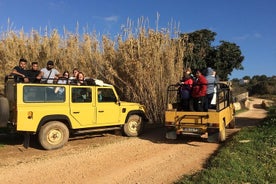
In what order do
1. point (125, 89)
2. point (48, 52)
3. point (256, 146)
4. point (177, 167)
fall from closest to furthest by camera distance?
point (177, 167), point (256, 146), point (125, 89), point (48, 52)

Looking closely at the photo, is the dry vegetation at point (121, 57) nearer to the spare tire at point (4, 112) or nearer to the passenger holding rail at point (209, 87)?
the passenger holding rail at point (209, 87)

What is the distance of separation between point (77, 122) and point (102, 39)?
17.6 ft

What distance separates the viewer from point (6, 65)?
13461 millimetres

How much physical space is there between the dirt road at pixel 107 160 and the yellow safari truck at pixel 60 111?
48 cm

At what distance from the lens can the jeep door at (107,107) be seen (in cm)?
958

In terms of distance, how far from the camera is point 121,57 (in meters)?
12.9

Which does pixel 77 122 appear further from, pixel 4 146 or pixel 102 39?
pixel 102 39

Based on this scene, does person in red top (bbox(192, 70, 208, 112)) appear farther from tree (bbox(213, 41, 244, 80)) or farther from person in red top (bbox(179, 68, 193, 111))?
tree (bbox(213, 41, 244, 80))

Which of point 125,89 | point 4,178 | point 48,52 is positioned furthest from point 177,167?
point 48,52

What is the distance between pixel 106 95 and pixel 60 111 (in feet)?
5.63

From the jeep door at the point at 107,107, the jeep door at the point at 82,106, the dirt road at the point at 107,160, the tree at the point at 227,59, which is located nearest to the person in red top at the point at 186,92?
the dirt road at the point at 107,160

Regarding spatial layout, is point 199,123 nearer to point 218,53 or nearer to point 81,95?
point 81,95

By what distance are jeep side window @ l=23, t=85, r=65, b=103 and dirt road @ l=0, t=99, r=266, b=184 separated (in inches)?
54.6

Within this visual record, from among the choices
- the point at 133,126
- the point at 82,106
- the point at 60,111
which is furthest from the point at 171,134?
the point at 60,111
